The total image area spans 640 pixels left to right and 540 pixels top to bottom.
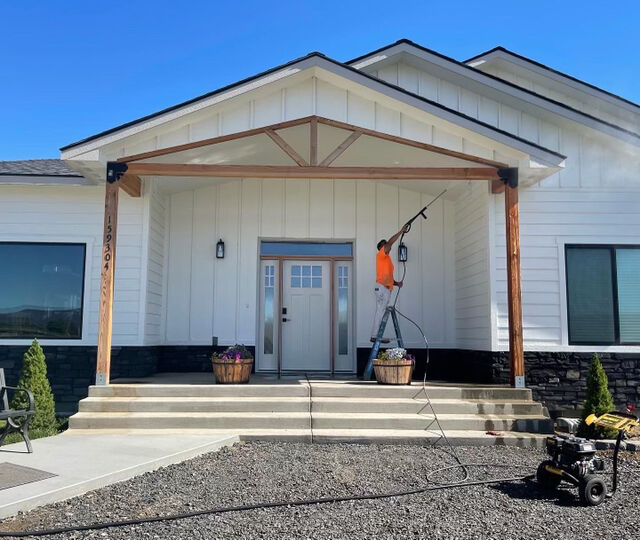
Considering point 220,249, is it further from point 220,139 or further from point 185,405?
point 185,405

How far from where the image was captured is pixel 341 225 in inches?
352

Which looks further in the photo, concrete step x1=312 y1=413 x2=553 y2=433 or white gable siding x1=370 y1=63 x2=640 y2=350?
white gable siding x1=370 y1=63 x2=640 y2=350

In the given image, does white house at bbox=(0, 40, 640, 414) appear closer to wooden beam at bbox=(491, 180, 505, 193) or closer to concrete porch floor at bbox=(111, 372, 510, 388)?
wooden beam at bbox=(491, 180, 505, 193)

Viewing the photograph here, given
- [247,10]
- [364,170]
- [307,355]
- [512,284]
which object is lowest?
[307,355]

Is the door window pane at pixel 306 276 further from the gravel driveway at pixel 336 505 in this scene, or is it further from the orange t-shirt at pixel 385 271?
the gravel driveway at pixel 336 505

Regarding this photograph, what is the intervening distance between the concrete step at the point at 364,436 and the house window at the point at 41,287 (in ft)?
8.18

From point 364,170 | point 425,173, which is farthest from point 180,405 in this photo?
point 425,173

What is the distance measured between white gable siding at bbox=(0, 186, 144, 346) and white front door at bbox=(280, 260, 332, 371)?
7.99ft

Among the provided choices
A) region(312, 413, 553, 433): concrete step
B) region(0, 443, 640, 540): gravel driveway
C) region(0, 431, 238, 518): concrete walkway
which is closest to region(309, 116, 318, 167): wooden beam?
region(312, 413, 553, 433): concrete step

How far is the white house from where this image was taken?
655 cm

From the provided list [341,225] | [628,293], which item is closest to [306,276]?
[341,225]

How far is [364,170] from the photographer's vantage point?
661 cm

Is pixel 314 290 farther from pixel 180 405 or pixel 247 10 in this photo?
pixel 247 10

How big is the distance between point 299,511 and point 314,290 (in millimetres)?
5434
